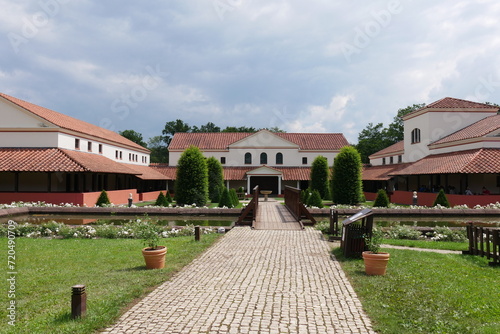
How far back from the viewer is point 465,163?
2556 centimetres

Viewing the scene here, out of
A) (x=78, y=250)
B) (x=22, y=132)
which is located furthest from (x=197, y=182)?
(x=78, y=250)

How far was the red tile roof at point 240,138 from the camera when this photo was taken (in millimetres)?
47250

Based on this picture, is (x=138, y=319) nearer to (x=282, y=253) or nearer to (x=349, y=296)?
(x=349, y=296)

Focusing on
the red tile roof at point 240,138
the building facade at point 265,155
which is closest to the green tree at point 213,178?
the building facade at point 265,155

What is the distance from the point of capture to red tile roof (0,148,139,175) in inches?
999

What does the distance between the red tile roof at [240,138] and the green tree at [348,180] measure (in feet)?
57.2

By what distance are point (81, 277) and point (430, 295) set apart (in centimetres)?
683

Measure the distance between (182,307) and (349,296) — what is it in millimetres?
2935

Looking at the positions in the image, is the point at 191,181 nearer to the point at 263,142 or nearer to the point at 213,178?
the point at 213,178

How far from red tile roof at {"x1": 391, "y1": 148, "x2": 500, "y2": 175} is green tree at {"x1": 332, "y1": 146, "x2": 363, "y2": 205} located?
17.2 feet

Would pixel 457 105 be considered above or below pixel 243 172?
above

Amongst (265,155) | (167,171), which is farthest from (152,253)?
(265,155)

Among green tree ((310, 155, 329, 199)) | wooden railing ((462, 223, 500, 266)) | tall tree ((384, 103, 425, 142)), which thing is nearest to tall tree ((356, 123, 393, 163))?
tall tree ((384, 103, 425, 142))

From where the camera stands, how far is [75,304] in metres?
5.04
